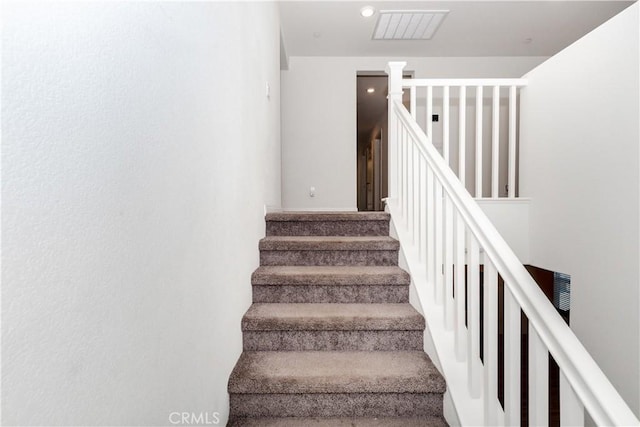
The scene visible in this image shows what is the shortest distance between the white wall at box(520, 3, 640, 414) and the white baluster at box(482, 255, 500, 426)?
4.13 ft

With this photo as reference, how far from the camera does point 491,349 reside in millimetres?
1093

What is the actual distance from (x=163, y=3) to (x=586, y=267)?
2614 millimetres

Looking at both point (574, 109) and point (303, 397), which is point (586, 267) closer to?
point (574, 109)

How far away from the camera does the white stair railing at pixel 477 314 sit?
2.49 ft

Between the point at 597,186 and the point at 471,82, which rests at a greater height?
the point at 471,82

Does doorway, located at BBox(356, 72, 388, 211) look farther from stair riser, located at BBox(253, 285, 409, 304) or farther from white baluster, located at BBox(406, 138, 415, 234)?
stair riser, located at BBox(253, 285, 409, 304)

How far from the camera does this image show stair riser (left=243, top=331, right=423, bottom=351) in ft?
5.03

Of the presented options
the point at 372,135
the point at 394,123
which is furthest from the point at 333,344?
the point at 372,135

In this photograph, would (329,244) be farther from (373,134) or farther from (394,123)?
(373,134)

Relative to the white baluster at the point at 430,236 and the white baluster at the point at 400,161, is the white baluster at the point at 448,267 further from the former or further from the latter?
the white baluster at the point at 400,161

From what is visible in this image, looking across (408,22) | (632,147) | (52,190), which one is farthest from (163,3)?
(408,22)

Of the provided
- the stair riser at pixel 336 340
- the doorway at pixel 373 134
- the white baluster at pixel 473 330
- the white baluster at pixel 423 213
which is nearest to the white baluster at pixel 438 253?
the white baluster at pixel 423 213

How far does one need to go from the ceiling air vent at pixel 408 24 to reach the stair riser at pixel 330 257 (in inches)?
105

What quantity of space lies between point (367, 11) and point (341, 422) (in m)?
3.54
